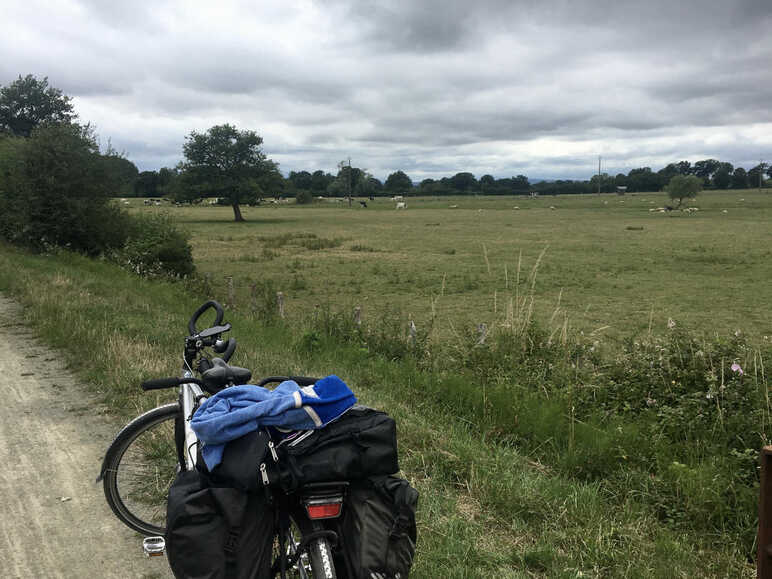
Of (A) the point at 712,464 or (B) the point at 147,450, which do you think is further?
(A) the point at 712,464

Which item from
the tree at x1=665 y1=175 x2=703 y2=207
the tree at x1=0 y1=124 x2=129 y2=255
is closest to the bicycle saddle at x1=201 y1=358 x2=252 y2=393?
the tree at x1=0 y1=124 x2=129 y2=255

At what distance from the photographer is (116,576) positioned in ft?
10.6

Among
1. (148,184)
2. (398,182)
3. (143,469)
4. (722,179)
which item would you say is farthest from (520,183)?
(143,469)

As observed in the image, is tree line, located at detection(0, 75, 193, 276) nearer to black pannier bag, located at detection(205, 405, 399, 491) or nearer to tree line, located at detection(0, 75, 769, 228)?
tree line, located at detection(0, 75, 769, 228)

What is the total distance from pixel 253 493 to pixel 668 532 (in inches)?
128

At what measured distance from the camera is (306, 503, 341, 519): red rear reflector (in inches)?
87.4

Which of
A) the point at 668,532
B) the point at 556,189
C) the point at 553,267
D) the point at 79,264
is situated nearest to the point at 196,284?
the point at 79,264

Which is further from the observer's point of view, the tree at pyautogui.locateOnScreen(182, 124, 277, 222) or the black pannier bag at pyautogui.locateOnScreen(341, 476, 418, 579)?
the tree at pyautogui.locateOnScreen(182, 124, 277, 222)

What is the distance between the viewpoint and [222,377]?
2842 mm

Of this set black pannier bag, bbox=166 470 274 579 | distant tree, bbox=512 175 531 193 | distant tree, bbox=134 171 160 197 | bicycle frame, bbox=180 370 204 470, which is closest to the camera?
black pannier bag, bbox=166 470 274 579

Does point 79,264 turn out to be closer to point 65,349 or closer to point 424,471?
point 65,349

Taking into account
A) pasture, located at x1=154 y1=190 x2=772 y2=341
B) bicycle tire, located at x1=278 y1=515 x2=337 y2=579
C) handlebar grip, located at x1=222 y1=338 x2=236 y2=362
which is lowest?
pasture, located at x1=154 y1=190 x2=772 y2=341

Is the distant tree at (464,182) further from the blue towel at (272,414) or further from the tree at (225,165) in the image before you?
the blue towel at (272,414)

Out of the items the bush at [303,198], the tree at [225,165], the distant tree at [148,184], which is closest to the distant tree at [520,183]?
the bush at [303,198]
